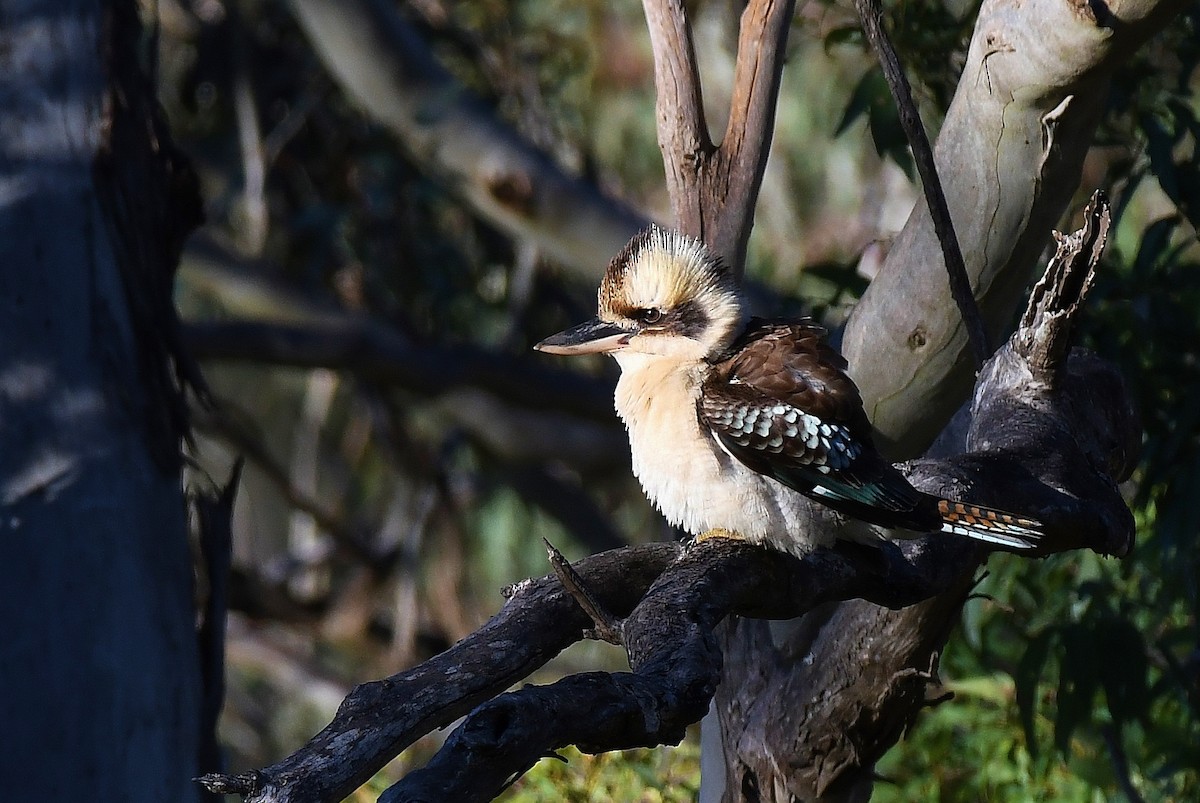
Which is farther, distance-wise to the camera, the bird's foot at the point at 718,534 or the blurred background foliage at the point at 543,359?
the blurred background foliage at the point at 543,359

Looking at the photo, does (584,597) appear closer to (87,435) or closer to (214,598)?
(87,435)

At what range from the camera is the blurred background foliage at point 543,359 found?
9.09 feet

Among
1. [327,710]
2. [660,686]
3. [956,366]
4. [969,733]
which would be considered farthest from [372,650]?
[660,686]

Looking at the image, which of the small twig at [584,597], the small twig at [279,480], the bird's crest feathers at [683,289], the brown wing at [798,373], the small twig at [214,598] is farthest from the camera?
→ the small twig at [279,480]

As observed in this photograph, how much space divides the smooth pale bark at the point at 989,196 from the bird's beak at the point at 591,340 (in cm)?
48

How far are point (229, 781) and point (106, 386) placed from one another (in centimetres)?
175

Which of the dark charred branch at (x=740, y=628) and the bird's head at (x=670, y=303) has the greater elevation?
the bird's head at (x=670, y=303)

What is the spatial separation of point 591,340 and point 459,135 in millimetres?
2250

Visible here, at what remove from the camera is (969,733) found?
10.1 ft

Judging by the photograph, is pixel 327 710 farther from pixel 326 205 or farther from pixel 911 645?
pixel 911 645

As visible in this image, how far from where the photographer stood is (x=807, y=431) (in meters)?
1.93

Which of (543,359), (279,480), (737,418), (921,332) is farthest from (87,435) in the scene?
(543,359)

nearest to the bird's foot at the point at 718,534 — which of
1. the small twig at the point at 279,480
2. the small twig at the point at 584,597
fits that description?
the small twig at the point at 584,597

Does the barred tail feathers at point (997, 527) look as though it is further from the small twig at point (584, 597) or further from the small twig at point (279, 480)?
the small twig at point (279, 480)
